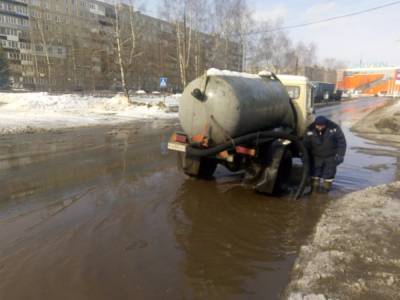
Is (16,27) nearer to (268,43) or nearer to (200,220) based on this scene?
(268,43)

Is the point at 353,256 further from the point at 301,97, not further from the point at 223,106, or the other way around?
the point at 301,97

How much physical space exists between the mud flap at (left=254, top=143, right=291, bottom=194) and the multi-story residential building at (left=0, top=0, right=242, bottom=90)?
26.5m

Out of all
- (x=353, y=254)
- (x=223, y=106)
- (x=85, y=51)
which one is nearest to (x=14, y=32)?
(x=85, y=51)

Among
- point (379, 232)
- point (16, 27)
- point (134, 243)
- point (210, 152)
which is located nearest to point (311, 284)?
point (379, 232)

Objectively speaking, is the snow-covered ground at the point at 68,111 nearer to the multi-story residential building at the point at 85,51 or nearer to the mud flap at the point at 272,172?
the multi-story residential building at the point at 85,51

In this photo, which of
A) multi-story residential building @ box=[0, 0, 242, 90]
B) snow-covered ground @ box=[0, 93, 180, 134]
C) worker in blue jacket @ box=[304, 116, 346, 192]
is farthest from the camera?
multi-story residential building @ box=[0, 0, 242, 90]

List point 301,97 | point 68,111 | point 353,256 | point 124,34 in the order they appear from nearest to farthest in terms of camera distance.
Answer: point 353,256 → point 301,97 → point 68,111 → point 124,34

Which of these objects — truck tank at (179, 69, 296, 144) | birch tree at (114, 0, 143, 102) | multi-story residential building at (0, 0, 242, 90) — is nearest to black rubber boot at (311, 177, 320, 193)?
truck tank at (179, 69, 296, 144)

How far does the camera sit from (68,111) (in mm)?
21422

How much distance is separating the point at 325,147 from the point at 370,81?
234 ft

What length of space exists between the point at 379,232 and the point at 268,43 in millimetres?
50022

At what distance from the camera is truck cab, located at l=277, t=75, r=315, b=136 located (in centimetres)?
802

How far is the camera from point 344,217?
5.27 m

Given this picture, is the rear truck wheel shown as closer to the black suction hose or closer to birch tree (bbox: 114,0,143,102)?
the black suction hose
